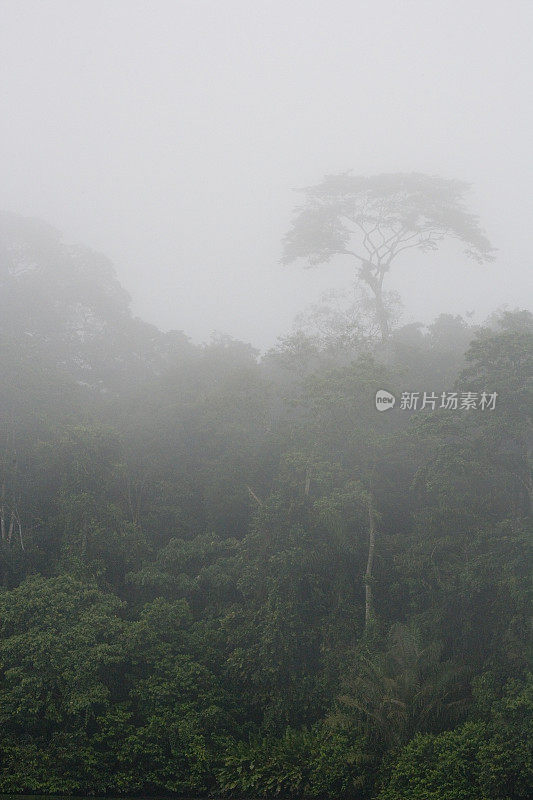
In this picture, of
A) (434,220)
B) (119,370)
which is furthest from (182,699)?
(434,220)

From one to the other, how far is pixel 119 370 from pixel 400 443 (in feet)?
43.4

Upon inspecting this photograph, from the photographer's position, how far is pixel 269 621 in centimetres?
→ 1146

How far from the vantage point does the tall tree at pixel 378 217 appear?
22750mm

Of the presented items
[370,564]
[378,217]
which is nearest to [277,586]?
[370,564]

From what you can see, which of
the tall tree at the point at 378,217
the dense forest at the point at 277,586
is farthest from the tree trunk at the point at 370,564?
the tall tree at the point at 378,217

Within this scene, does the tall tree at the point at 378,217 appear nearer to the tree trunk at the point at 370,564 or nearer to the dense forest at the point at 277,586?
the dense forest at the point at 277,586

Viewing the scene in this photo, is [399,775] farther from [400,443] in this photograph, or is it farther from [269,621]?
[400,443]

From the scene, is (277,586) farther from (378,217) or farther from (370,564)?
(378,217)

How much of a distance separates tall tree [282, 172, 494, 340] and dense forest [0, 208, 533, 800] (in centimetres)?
748

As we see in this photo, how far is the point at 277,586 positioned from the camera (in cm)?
1177

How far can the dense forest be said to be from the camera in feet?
30.2

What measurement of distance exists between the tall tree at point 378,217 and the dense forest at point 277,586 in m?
7.48

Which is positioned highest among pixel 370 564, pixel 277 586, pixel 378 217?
pixel 378 217

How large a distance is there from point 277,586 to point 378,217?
55.1ft
